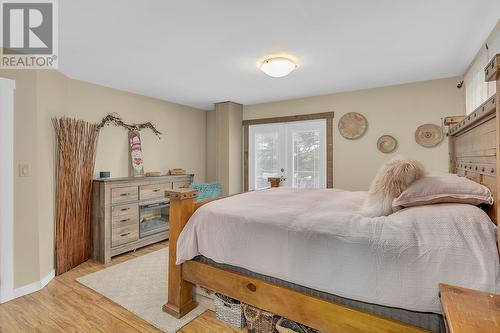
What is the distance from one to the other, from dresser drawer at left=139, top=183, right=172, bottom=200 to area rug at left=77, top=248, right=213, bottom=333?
2.84ft

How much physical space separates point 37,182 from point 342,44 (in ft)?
11.2

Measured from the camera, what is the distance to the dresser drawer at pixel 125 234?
3253 mm

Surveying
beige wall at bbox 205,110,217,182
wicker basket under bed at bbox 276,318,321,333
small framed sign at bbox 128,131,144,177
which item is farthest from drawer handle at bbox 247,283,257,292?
beige wall at bbox 205,110,217,182

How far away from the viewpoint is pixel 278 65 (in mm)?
2609

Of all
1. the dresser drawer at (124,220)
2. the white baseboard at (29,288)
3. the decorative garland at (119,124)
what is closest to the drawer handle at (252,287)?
the white baseboard at (29,288)

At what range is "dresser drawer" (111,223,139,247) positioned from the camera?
10.7 ft

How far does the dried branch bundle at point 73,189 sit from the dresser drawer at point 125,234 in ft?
1.16

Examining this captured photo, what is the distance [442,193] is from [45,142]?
363cm

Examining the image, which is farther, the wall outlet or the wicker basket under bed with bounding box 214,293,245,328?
the wall outlet

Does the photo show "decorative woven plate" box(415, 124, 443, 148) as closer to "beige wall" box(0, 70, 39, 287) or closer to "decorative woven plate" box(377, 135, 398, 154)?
"decorative woven plate" box(377, 135, 398, 154)

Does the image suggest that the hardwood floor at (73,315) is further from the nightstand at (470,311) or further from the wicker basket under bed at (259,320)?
the nightstand at (470,311)

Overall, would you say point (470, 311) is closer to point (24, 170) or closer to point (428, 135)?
point (428, 135)

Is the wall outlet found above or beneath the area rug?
above

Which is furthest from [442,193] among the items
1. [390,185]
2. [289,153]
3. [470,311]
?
[289,153]
